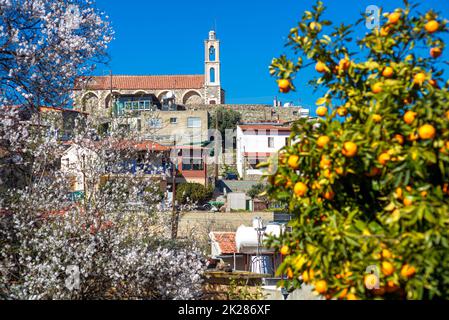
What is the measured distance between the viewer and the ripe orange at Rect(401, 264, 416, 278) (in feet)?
8.64

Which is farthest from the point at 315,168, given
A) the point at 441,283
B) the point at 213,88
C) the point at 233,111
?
the point at 213,88

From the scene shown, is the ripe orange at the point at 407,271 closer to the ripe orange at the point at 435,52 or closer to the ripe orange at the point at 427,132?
the ripe orange at the point at 427,132

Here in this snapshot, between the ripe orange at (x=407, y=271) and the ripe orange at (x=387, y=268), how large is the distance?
0.18 ft

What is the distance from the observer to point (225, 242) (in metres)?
16.2

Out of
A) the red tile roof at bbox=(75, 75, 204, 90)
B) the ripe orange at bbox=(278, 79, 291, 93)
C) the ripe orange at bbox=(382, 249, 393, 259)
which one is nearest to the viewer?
the ripe orange at bbox=(382, 249, 393, 259)

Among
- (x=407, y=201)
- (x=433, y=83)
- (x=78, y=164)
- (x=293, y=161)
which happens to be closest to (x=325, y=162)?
(x=293, y=161)

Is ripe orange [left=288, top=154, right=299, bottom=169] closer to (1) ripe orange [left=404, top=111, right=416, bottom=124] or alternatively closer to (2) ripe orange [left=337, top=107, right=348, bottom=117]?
(2) ripe orange [left=337, top=107, right=348, bottom=117]

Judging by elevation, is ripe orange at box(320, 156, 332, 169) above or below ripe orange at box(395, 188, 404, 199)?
above

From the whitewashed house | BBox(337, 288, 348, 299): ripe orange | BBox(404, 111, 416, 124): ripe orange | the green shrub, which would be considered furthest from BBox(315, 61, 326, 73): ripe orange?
the green shrub

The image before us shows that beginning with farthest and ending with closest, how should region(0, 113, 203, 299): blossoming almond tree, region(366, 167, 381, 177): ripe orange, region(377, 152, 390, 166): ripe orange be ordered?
Answer: 1. region(0, 113, 203, 299): blossoming almond tree
2. region(366, 167, 381, 177): ripe orange
3. region(377, 152, 390, 166): ripe orange

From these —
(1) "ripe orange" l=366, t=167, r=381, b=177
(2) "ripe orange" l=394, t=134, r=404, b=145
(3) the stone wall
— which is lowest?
(1) "ripe orange" l=366, t=167, r=381, b=177

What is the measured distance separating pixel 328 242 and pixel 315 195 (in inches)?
13.1

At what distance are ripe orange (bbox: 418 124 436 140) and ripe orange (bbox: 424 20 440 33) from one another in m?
0.70

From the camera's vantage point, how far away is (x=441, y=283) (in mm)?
2719
